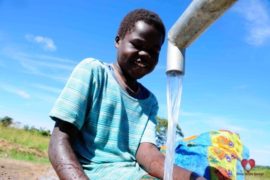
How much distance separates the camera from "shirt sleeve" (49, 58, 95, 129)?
55.9 inches

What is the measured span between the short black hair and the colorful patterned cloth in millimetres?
698

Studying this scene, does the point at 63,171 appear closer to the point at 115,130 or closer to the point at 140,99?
the point at 115,130

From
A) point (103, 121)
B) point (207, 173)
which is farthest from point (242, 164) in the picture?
point (103, 121)

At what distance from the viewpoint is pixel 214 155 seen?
1.92 metres

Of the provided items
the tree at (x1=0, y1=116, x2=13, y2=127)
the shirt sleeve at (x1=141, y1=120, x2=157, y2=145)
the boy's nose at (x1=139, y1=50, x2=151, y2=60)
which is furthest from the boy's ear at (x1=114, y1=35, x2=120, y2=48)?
the tree at (x1=0, y1=116, x2=13, y2=127)

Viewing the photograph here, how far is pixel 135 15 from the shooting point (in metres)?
1.78

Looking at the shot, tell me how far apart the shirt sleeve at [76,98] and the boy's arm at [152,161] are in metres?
0.38

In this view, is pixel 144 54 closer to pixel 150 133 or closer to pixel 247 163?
pixel 150 133

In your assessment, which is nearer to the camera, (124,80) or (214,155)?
(124,80)

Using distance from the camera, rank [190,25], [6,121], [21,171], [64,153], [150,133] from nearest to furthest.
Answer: [190,25] < [64,153] < [150,133] < [21,171] < [6,121]

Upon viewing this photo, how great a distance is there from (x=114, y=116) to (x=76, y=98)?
230 millimetres

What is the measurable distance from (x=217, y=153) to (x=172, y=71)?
0.85 m

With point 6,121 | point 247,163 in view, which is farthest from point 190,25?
point 6,121

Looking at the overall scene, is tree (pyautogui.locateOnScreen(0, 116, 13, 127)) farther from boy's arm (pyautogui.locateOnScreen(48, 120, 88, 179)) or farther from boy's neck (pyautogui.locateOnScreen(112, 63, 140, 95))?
boy's arm (pyautogui.locateOnScreen(48, 120, 88, 179))
